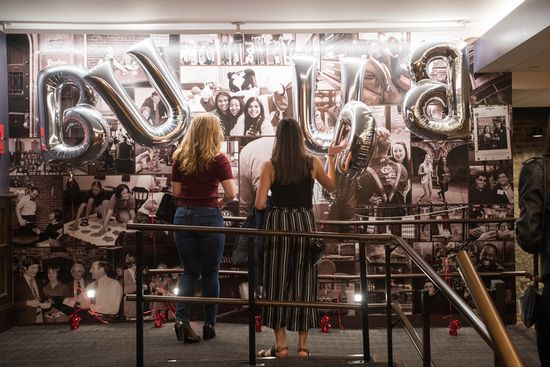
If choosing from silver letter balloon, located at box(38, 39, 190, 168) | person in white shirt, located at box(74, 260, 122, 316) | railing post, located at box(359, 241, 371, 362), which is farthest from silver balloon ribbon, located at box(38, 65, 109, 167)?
railing post, located at box(359, 241, 371, 362)

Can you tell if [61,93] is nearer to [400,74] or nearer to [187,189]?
[187,189]

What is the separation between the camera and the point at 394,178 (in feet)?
17.1

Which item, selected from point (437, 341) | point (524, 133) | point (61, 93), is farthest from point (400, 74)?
point (524, 133)

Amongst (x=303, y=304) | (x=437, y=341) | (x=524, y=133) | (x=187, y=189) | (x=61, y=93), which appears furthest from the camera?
(x=524, y=133)

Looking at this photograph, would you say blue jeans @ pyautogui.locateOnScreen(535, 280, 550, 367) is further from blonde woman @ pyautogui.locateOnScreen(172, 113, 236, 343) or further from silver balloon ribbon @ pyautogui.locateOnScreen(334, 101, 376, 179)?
silver balloon ribbon @ pyautogui.locateOnScreen(334, 101, 376, 179)

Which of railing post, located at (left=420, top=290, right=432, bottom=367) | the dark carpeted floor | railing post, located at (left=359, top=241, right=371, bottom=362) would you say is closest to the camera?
railing post, located at (left=420, top=290, right=432, bottom=367)

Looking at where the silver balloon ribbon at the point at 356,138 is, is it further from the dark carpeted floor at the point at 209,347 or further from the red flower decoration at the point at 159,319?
the red flower decoration at the point at 159,319

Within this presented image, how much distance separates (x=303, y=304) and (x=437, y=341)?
1977 mm

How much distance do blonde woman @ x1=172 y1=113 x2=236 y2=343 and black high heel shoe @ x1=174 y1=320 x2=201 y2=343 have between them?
0.13m

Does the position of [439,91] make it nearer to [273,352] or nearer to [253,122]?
[253,122]

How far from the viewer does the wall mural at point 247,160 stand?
5.12 meters

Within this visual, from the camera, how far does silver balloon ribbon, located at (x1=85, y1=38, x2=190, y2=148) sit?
483 centimetres

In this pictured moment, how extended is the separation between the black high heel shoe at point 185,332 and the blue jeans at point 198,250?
0.09m

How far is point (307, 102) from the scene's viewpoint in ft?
16.2
